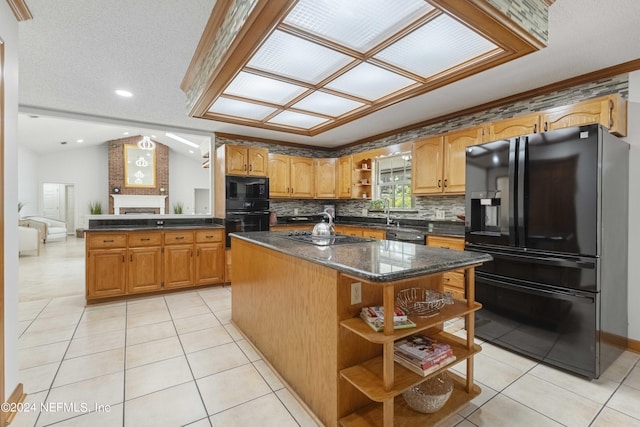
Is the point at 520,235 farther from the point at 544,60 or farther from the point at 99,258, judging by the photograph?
the point at 99,258

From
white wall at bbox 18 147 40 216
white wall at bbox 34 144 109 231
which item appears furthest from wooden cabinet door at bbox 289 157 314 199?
white wall at bbox 34 144 109 231

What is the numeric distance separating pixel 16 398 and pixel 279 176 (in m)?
4.01

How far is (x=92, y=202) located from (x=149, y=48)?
1077 centimetres

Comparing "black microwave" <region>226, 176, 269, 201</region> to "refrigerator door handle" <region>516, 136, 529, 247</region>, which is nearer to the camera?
"refrigerator door handle" <region>516, 136, 529, 247</region>

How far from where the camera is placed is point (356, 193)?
5277 millimetres


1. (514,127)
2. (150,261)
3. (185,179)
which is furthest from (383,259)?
(185,179)

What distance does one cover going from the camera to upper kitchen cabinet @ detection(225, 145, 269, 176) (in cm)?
458

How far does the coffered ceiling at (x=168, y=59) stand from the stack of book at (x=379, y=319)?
175 centimetres

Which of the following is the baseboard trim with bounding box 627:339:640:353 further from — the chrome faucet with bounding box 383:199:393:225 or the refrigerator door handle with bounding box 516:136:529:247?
the chrome faucet with bounding box 383:199:393:225

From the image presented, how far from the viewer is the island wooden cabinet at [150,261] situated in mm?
3695

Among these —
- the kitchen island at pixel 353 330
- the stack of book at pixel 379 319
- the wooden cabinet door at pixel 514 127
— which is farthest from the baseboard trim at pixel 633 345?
the stack of book at pixel 379 319

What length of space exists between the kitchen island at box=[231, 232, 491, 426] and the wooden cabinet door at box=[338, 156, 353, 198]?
10.7 ft

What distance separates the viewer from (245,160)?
4.73 metres

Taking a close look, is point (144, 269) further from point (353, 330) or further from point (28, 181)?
point (28, 181)
